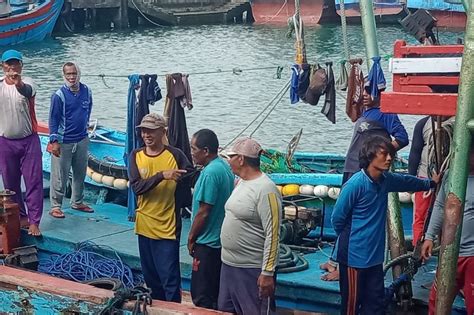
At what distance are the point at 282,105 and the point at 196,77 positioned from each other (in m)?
5.73

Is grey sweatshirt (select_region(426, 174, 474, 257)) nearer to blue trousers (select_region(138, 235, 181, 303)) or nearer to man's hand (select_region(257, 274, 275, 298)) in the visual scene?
man's hand (select_region(257, 274, 275, 298))

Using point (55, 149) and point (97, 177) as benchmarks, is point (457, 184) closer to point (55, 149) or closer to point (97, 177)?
point (55, 149)

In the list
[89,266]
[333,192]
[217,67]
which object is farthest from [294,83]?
[217,67]

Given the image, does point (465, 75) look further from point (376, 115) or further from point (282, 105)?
point (282, 105)

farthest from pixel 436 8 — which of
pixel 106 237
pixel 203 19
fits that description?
pixel 106 237

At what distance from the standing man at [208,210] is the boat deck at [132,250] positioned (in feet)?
2.99

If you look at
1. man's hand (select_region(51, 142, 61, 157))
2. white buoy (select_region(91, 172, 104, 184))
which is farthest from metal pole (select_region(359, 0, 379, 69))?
white buoy (select_region(91, 172, 104, 184))

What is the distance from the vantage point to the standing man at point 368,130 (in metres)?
6.59

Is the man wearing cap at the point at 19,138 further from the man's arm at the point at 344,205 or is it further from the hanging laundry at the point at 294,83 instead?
the man's arm at the point at 344,205

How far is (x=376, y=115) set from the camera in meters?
6.88

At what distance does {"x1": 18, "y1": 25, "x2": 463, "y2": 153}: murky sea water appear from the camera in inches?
805

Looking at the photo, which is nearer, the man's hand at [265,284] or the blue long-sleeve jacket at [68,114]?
the man's hand at [265,284]

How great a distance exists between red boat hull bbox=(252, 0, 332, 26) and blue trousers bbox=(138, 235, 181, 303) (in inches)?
1697

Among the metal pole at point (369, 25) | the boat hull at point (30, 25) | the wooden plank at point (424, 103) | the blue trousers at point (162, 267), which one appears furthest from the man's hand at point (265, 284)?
the boat hull at point (30, 25)
